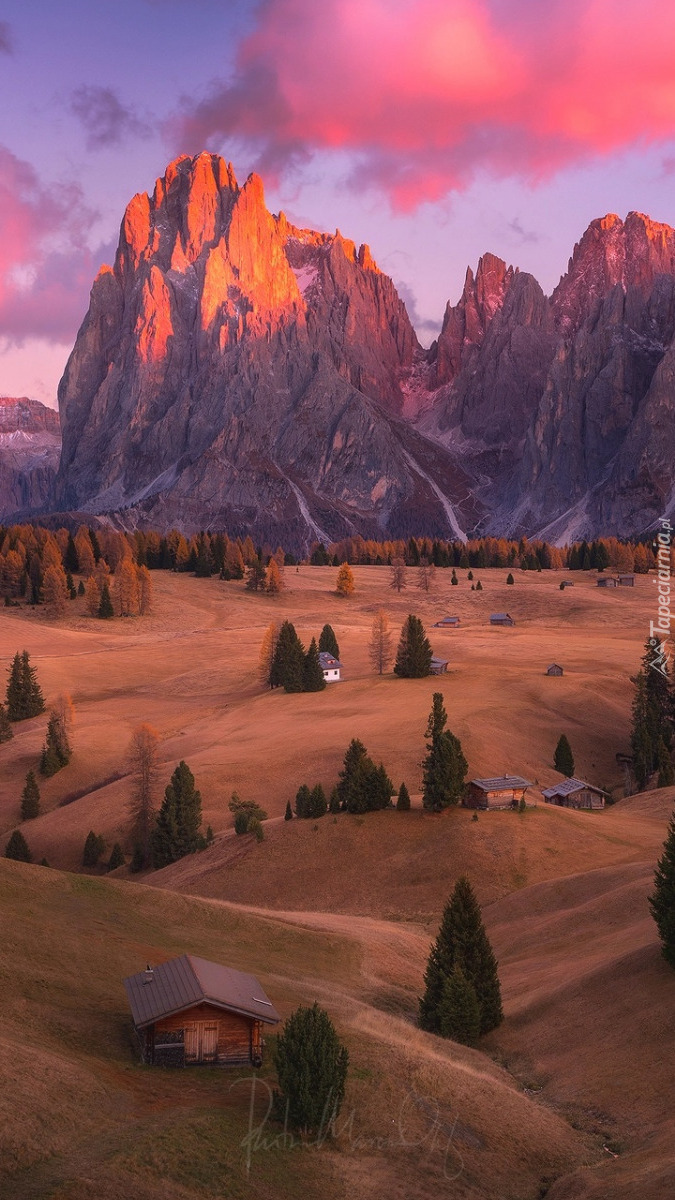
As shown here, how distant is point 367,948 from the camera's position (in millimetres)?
45688

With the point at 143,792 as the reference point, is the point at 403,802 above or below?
above

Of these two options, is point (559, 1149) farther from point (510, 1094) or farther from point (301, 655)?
point (301, 655)

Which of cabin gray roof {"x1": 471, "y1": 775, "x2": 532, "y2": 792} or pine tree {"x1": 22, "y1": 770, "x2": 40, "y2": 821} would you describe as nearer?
cabin gray roof {"x1": 471, "y1": 775, "x2": 532, "y2": 792}

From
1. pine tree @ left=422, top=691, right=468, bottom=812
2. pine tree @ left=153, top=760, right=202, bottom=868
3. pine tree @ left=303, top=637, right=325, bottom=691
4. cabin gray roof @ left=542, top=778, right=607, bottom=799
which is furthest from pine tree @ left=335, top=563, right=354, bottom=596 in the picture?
pine tree @ left=422, top=691, right=468, bottom=812

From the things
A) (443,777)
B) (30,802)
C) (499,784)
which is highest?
(443,777)

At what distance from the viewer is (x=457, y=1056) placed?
3391 cm

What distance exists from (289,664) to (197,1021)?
82.7 metres

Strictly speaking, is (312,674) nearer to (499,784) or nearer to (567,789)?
(567,789)

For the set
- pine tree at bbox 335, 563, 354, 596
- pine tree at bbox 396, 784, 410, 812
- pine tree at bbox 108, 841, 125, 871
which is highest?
pine tree at bbox 335, 563, 354, 596

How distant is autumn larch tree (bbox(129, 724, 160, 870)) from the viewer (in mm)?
73375

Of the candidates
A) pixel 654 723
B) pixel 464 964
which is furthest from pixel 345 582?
pixel 464 964

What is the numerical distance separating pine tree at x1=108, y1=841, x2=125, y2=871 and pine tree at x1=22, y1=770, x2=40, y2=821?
1229cm

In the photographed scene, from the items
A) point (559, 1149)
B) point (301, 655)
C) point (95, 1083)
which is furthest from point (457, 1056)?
point (301, 655)

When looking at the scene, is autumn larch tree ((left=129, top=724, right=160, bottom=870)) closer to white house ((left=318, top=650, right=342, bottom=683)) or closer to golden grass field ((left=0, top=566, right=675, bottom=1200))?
golden grass field ((left=0, top=566, right=675, bottom=1200))
